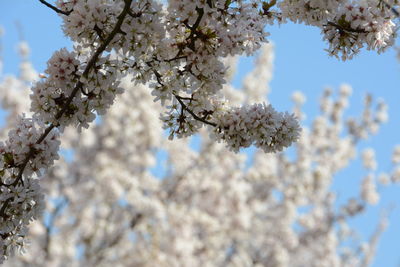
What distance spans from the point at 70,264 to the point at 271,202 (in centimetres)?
552

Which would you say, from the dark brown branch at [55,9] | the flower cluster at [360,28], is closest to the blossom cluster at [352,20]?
the flower cluster at [360,28]

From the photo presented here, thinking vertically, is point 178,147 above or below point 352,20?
above

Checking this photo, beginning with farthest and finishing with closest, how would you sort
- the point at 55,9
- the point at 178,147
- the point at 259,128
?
1. the point at 178,147
2. the point at 259,128
3. the point at 55,9

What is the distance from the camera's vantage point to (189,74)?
342 centimetres

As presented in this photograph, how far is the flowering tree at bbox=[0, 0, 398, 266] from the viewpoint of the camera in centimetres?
316

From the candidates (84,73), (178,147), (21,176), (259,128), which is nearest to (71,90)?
(84,73)

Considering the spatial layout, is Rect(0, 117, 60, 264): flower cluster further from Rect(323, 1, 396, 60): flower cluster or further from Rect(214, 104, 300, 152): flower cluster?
Rect(323, 1, 396, 60): flower cluster

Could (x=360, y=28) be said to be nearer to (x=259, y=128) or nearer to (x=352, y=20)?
(x=352, y=20)

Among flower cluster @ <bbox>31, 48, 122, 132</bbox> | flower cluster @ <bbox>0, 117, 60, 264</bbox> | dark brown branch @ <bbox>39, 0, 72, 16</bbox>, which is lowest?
flower cluster @ <bbox>0, 117, 60, 264</bbox>

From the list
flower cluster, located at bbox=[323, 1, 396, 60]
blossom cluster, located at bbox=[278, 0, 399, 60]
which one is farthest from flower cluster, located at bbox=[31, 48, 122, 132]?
flower cluster, located at bbox=[323, 1, 396, 60]

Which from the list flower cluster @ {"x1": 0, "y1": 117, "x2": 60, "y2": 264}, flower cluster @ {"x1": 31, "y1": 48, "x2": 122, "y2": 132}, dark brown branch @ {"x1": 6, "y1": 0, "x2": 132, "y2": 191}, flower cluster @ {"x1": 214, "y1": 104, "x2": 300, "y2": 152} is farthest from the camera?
flower cluster @ {"x1": 214, "y1": 104, "x2": 300, "y2": 152}

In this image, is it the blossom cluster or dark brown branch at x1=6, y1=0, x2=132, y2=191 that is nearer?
dark brown branch at x1=6, y1=0, x2=132, y2=191

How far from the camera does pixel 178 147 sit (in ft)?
42.8

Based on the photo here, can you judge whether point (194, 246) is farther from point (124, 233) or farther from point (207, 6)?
point (207, 6)
